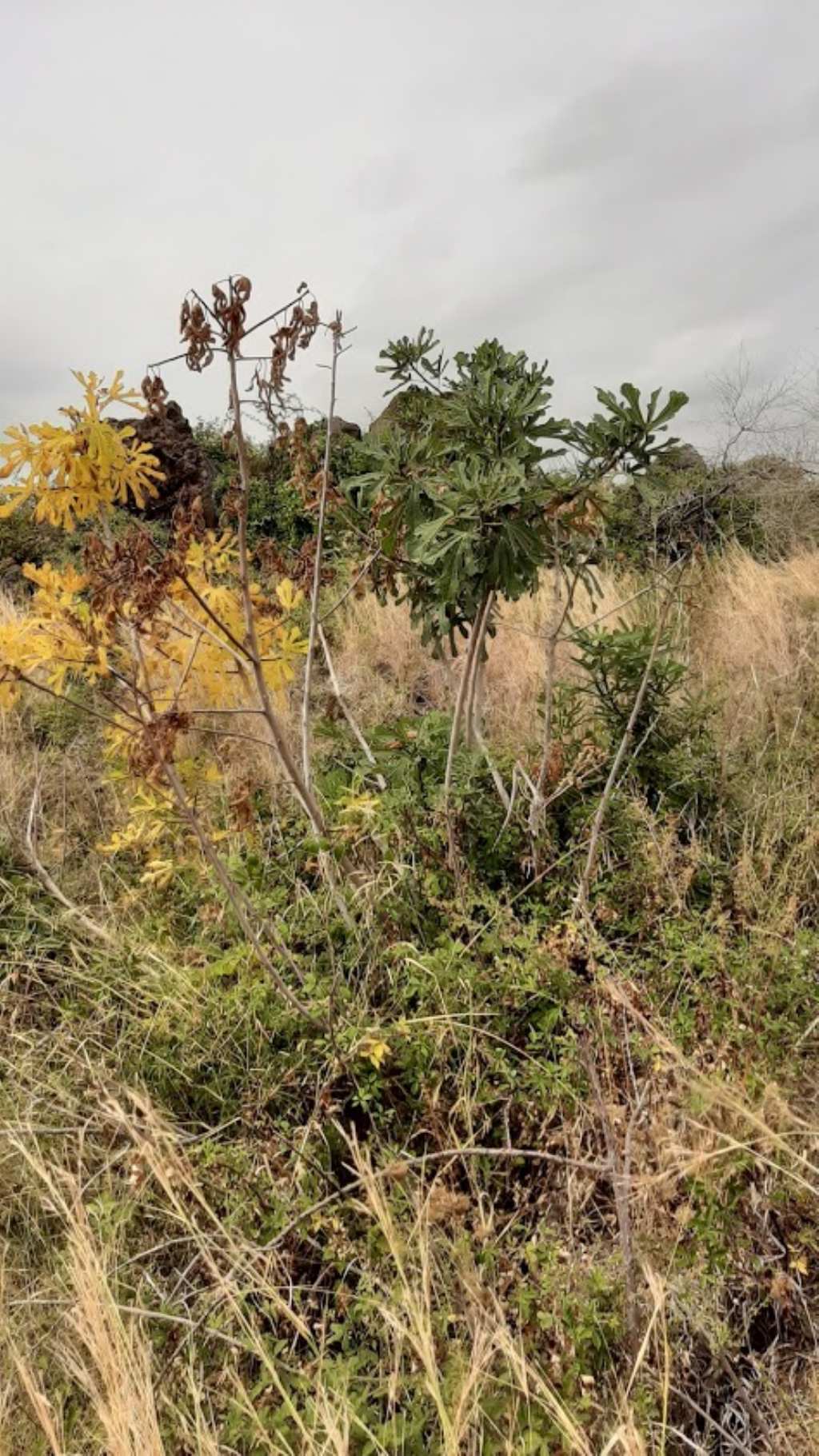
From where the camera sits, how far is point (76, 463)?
1.71 m

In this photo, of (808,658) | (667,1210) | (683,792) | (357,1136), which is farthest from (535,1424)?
(808,658)

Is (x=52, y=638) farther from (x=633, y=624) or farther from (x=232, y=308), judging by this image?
(x=633, y=624)

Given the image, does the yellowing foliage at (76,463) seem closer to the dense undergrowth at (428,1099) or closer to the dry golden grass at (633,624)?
the dense undergrowth at (428,1099)

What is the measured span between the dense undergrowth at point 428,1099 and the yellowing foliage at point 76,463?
1.45 feet

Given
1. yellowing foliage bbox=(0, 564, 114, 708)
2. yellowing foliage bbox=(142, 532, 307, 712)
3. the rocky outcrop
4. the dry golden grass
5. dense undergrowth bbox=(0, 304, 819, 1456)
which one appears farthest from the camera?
the rocky outcrop

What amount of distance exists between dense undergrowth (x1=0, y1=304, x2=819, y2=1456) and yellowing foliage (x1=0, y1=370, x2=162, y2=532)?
44 centimetres

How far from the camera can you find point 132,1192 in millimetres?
1553

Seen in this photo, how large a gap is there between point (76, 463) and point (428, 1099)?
1.50m

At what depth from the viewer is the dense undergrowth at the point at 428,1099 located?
1.22m

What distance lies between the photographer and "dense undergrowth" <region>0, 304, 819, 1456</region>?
3.99ft

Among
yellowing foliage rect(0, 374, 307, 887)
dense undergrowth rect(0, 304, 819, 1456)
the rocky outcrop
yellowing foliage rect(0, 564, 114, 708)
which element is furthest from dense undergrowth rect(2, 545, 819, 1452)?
the rocky outcrop

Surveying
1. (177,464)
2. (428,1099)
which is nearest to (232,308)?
(428,1099)

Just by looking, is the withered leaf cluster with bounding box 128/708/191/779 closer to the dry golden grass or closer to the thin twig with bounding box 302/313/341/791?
the thin twig with bounding box 302/313/341/791

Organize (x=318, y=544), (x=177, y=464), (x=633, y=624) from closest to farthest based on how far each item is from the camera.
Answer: (x=318, y=544), (x=633, y=624), (x=177, y=464)
